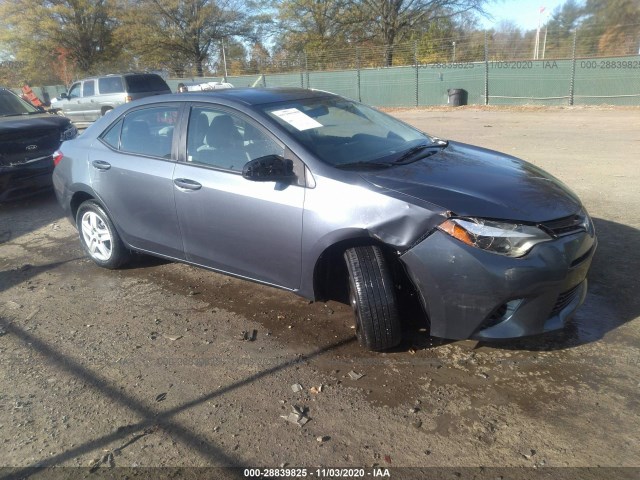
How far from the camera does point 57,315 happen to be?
405cm

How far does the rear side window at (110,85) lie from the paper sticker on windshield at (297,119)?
14.5 meters

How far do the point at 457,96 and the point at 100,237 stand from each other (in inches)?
757

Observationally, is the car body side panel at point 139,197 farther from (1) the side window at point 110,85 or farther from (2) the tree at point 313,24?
(2) the tree at point 313,24

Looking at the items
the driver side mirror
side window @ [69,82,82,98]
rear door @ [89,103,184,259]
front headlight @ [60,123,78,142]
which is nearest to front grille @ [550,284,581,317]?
the driver side mirror

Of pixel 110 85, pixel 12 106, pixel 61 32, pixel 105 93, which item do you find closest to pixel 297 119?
pixel 12 106

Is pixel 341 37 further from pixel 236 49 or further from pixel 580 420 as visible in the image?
pixel 580 420

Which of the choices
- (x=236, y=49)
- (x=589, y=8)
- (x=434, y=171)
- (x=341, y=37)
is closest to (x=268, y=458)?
(x=434, y=171)

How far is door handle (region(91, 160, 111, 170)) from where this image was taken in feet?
14.7

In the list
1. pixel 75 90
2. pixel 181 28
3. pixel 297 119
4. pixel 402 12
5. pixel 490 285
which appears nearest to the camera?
pixel 490 285

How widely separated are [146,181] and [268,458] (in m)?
2.56

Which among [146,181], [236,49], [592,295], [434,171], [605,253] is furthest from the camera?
[236,49]

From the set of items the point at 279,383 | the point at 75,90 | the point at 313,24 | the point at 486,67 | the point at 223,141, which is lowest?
the point at 279,383

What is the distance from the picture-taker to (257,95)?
3984 mm

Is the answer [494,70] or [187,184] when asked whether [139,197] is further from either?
[494,70]
